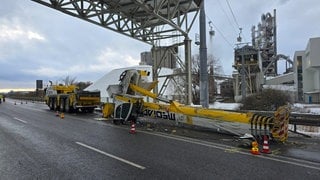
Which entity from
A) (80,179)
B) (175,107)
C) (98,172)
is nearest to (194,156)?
(98,172)

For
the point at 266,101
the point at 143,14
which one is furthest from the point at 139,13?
the point at 266,101

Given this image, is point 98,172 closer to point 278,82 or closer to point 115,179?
point 115,179

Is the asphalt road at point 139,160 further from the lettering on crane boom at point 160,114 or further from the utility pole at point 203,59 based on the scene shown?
the utility pole at point 203,59

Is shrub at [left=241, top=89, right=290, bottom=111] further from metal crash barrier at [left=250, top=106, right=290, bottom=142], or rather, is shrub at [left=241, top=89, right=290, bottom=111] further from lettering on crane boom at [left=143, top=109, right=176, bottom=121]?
metal crash barrier at [left=250, top=106, right=290, bottom=142]

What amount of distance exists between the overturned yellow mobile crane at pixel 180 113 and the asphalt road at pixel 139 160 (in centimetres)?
165

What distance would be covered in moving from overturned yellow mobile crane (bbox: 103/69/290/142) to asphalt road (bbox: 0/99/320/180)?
1.65 m

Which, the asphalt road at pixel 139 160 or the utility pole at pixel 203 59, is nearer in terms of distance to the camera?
the asphalt road at pixel 139 160

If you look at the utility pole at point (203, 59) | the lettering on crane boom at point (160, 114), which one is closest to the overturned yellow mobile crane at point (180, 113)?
the lettering on crane boom at point (160, 114)

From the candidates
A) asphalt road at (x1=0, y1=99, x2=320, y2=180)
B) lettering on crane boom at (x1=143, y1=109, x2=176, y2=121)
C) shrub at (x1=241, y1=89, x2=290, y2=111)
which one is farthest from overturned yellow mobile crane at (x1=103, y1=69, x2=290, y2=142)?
shrub at (x1=241, y1=89, x2=290, y2=111)

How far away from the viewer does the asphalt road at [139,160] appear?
23.1 ft

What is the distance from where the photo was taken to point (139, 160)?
27.5ft

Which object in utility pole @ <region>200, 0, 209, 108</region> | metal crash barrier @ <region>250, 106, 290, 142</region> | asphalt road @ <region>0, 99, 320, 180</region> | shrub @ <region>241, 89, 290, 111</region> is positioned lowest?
asphalt road @ <region>0, 99, 320, 180</region>

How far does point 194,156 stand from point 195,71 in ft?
161

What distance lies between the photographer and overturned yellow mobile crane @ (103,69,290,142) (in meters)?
11.7
